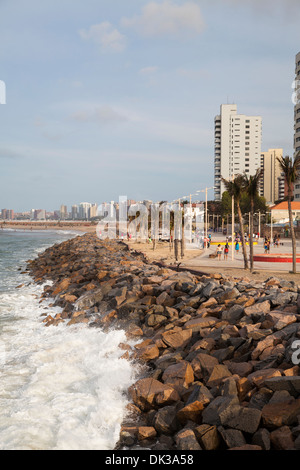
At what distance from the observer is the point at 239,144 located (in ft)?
518

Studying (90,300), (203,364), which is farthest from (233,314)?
(90,300)

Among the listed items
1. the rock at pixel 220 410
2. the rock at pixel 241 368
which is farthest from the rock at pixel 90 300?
the rock at pixel 220 410

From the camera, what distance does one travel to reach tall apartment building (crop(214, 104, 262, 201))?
6166 inches

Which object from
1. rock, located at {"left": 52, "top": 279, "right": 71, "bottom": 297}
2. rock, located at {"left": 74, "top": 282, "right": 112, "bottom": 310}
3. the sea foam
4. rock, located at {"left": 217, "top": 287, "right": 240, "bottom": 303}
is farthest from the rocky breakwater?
rock, located at {"left": 52, "top": 279, "right": 71, "bottom": 297}

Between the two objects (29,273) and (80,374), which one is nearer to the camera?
(80,374)

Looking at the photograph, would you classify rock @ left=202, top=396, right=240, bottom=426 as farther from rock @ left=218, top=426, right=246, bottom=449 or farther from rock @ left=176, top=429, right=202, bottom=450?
rock @ left=176, top=429, right=202, bottom=450

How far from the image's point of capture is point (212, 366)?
731cm

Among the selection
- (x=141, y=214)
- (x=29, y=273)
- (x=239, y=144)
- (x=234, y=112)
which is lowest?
(x=29, y=273)

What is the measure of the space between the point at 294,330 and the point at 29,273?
2572 cm

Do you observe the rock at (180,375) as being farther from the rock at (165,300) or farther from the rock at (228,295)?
the rock at (165,300)

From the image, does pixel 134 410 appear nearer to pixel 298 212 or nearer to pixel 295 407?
pixel 295 407

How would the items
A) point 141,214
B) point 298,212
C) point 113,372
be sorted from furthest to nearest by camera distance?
point 298,212
point 141,214
point 113,372
